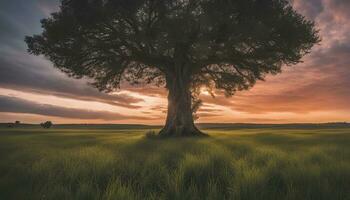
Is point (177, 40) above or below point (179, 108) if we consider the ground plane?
above

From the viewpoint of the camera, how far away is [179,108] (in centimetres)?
3134

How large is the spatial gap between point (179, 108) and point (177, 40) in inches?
374

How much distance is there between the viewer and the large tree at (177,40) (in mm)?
24062

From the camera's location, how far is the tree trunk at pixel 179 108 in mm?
30781

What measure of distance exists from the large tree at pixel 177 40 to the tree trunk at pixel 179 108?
0.34ft

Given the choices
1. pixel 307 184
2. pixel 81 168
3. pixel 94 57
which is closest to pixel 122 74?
pixel 94 57

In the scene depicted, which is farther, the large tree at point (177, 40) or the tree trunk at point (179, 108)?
the tree trunk at point (179, 108)

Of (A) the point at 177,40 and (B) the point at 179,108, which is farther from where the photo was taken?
(B) the point at 179,108

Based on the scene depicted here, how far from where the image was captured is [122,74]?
113ft

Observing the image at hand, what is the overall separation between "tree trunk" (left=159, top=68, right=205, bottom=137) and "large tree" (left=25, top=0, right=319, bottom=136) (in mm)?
104

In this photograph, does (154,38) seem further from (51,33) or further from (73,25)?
(51,33)

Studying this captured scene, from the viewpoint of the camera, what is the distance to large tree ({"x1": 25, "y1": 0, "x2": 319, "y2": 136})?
24062mm

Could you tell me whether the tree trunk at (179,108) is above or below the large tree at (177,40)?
below

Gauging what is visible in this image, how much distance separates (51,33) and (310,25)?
23340 millimetres
